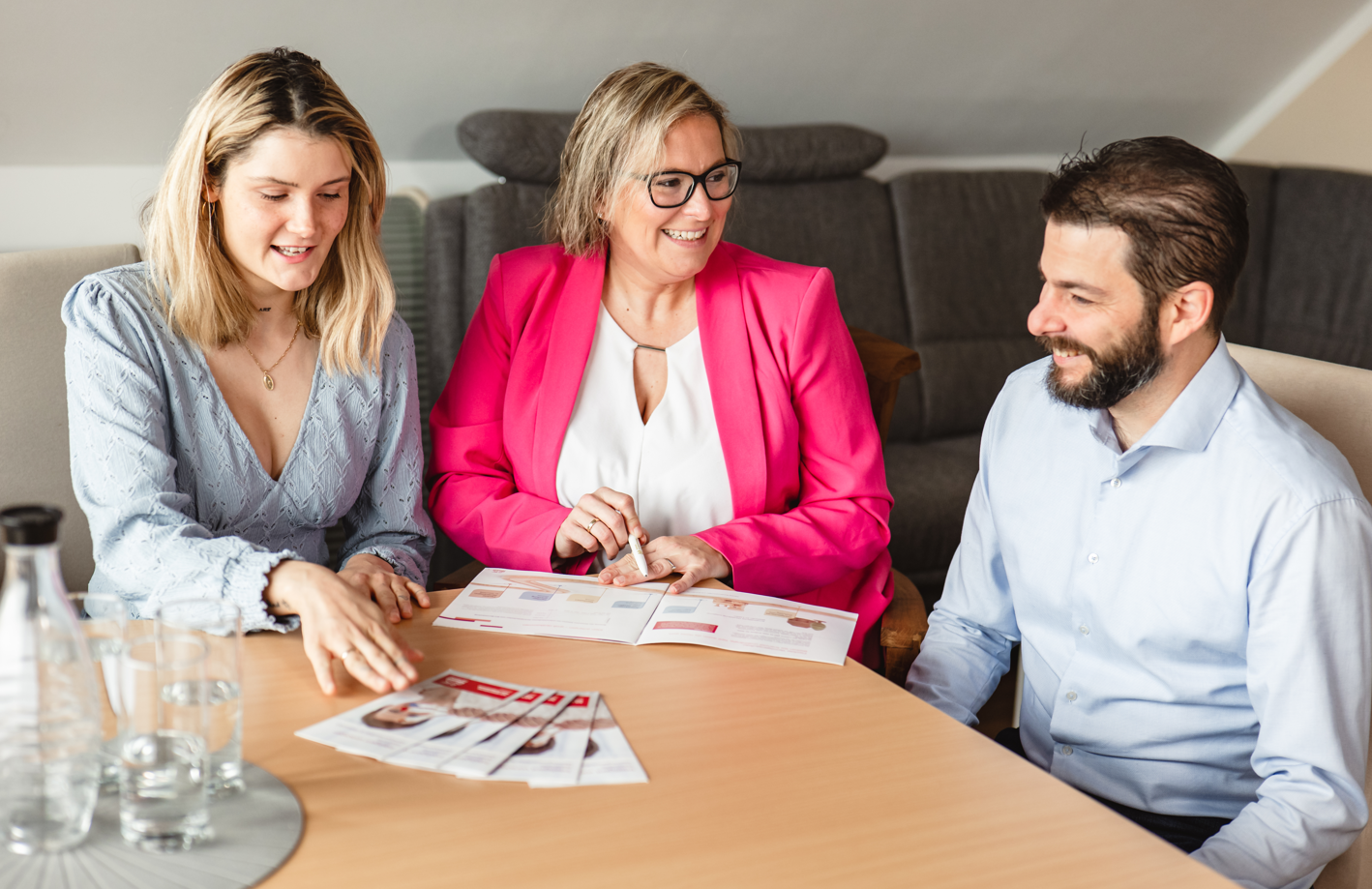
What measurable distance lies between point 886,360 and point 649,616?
96 cm

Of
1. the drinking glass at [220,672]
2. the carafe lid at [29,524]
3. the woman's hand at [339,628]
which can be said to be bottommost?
the woman's hand at [339,628]

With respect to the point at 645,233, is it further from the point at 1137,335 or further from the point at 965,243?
the point at 965,243

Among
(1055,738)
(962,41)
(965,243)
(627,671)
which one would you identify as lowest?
(1055,738)

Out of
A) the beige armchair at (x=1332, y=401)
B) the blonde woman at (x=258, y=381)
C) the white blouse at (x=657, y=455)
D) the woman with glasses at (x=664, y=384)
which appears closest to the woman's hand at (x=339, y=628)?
the blonde woman at (x=258, y=381)

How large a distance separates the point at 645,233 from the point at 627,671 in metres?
0.82

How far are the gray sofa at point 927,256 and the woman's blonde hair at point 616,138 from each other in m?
0.66

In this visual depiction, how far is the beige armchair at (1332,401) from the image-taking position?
4.30 feet

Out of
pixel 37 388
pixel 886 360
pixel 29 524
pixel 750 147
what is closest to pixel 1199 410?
pixel 886 360

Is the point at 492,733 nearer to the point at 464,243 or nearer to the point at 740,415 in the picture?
the point at 740,415

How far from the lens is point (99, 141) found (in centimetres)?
244

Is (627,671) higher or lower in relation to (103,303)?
lower

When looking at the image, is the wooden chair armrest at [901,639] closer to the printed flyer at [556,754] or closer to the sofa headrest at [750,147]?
the printed flyer at [556,754]

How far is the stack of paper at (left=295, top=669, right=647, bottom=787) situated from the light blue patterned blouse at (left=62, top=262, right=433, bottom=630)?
9.7 inches

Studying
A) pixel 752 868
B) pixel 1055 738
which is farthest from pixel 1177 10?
pixel 752 868
